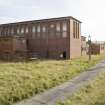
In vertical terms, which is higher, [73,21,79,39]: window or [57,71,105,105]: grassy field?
[73,21,79,39]: window

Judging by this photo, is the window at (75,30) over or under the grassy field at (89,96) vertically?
over

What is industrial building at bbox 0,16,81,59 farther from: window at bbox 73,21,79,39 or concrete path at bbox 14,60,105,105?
concrete path at bbox 14,60,105,105

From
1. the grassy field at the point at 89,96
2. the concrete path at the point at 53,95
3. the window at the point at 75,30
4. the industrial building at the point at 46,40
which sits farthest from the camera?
the window at the point at 75,30

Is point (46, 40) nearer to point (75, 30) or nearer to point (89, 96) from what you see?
point (75, 30)

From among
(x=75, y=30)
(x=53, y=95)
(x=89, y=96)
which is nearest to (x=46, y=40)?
(x=75, y=30)

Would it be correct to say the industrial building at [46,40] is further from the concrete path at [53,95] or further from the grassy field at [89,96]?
the grassy field at [89,96]

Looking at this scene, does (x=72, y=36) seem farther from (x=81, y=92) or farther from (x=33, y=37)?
(x=81, y=92)

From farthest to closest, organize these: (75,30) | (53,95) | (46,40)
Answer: (75,30)
(46,40)
(53,95)

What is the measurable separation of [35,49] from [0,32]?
1133 cm

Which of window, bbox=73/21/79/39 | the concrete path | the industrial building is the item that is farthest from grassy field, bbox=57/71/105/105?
window, bbox=73/21/79/39

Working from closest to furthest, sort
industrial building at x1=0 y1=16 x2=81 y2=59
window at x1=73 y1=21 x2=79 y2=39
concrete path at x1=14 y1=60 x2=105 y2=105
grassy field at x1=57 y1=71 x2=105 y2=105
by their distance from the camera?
grassy field at x1=57 y1=71 x2=105 y2=105, concrete path at x1=14 y1=60 x2=105 y2=105, industrial building at x1=0 y1=16 x2=81 y2=59, window at x1=73 y1=21 x2=79 y2=39

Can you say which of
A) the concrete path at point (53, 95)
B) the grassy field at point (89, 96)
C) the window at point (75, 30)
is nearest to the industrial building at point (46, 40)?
the window at point (75, 30)

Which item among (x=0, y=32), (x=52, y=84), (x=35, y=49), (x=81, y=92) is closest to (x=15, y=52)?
(x=35, y=49)

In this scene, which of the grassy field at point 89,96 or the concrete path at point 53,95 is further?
the concrete path at point 53,95
